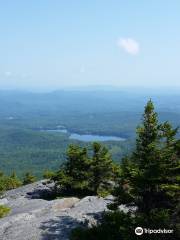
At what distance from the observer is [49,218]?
101 feet

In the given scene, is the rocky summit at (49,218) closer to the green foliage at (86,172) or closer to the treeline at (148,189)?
the treeline at (148,189)

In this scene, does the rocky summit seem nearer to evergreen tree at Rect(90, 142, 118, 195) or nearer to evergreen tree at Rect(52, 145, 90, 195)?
evergreen tree at Rect(52, 145, 90, 195)

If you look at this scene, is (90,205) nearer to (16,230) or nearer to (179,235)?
(16,230)

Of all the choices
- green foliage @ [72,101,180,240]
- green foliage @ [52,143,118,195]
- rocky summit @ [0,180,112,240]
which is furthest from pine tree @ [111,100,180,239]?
green foliage @ [52,143,118,195]

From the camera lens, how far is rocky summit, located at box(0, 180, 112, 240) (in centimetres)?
2769

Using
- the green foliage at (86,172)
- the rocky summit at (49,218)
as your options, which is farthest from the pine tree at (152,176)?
the green foliage at (86,172)

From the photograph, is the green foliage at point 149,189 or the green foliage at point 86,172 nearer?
the green foliage at point 149,189

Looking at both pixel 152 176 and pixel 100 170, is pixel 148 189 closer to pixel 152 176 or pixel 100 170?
pixel 152 176

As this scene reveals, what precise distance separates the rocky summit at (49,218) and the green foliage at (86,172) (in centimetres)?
387

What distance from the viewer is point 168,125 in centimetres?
2577

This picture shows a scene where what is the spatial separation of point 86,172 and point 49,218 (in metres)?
13.1

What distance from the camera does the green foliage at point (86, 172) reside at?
43.5m

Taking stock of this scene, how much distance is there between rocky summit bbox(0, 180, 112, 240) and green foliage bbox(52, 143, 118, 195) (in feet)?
12.7

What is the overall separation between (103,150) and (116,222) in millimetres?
21614
